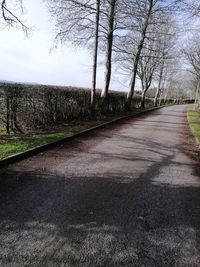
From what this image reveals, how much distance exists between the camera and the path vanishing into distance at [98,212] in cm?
348

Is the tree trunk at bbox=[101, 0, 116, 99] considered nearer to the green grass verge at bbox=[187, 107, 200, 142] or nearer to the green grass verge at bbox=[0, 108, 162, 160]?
the green grass verge at bbox=[187, 107, 200, 142]

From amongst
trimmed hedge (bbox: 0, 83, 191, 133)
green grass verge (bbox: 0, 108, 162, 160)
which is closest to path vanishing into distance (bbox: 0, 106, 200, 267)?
green grass verge (bbox: 0, 108, 162, 160)

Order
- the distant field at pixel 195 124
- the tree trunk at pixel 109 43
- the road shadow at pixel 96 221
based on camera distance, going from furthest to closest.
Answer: the tree trunk at pixel 109 43 → the distant field at pixel 195 124 → the road shadow at pixel 96 221

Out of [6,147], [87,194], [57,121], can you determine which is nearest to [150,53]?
[57,121]

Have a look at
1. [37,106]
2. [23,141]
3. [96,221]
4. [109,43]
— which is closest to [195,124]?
[109,43]

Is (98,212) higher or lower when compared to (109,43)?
lower

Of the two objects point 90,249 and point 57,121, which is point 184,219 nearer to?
point 90,249

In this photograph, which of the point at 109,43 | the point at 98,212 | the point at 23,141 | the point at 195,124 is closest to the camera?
the point at 98,212

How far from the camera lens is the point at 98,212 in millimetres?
4629

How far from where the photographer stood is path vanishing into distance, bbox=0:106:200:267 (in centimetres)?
348

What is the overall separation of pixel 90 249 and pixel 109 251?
0.23m

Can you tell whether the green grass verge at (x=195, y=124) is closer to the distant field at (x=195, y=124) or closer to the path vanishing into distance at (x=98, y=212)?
the distant field at (x=195, y=124)

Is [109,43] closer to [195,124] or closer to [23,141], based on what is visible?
[195,124]

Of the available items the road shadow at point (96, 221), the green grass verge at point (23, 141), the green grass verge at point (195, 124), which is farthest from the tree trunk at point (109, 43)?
the road shadow at point (96, 221)
